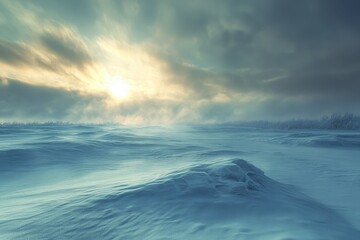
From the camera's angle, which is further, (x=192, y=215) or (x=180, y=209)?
(x=180, y=209)

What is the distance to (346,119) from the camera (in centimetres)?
5969

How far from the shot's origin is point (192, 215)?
3.31m

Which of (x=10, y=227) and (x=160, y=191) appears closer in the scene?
(x=10, y=227)

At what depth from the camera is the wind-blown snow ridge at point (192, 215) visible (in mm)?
2734

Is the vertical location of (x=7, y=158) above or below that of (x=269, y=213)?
above

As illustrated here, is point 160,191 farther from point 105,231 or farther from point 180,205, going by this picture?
point 105,231

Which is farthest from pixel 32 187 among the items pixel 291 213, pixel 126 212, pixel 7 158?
pixel 291 213

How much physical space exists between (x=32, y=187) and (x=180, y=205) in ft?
14.5

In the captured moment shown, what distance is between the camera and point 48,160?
8.88 m

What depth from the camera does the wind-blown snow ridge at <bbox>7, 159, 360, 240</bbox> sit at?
2.73 metres

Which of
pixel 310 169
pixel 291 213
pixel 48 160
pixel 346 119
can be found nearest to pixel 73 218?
pixel 291 213

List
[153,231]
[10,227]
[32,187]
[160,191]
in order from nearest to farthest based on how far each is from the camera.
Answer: [153,231], [10,227], [160,191], [32,187]

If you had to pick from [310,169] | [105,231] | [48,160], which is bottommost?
[310,169]

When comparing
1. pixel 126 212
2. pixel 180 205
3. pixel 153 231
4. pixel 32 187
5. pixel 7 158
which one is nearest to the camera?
pixel 153 231
